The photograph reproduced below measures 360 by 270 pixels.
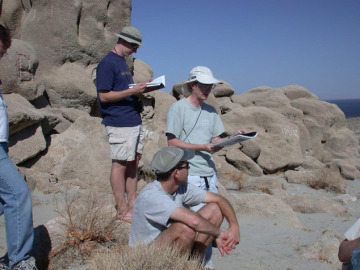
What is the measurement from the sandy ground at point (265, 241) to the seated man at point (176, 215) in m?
0.95

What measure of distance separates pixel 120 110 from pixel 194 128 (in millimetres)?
824

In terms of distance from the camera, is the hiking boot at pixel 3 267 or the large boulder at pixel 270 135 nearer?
the hiking boot at pixel 3 267

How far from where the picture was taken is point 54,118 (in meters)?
6.17

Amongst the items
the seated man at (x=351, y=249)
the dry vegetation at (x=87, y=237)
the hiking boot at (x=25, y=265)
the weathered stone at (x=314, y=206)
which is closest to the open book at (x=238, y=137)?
the dry vegetation at (x=87, y=237)

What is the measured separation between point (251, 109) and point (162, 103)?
3138 mm

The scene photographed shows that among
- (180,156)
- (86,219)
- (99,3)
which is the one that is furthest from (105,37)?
(180,156)

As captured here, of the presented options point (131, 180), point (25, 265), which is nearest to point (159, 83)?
point (131, 180)

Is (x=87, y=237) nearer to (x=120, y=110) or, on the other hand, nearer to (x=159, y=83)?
(x=120, y=110)

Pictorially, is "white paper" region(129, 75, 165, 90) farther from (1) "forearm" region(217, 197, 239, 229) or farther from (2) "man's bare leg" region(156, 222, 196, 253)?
(2) "man's bare leg" region(156, 222, 196, 253)

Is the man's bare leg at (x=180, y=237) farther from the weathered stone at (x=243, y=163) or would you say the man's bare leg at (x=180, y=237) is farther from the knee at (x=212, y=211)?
the weathered stone at (x=243, y=163)

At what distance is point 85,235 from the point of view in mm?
3477

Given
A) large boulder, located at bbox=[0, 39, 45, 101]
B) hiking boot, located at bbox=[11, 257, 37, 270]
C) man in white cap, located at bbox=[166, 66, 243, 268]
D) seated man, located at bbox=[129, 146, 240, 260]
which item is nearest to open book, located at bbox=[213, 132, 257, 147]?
man in white cap, located at bbox=[166, 66, 243, 268]

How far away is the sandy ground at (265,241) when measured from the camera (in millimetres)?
3983

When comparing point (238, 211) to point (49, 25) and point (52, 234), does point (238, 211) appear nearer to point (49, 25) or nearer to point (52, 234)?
point (52, 234)
